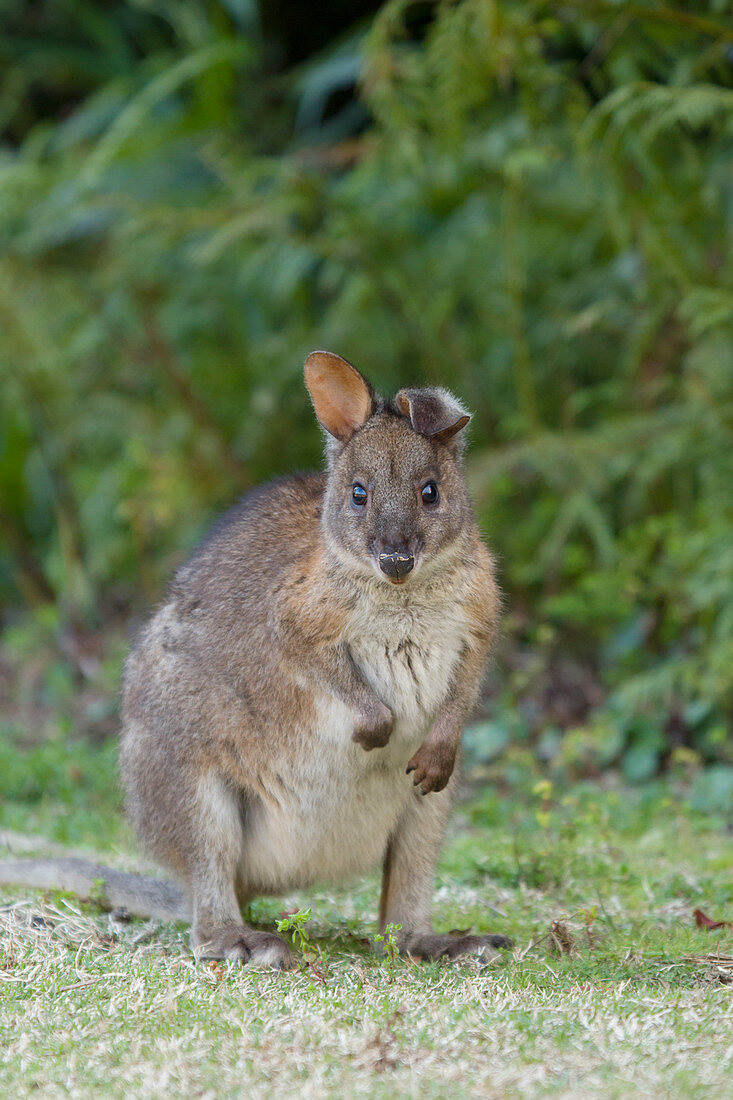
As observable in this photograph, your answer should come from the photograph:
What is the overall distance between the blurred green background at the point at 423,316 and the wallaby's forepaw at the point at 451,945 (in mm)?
1751

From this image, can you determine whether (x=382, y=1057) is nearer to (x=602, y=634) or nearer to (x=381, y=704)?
(x=381, y=704)

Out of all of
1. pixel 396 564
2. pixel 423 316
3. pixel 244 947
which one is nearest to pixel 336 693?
pixel 396 564

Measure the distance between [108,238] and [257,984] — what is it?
6.81m

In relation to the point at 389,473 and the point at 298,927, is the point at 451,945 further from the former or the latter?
the point at 389,473

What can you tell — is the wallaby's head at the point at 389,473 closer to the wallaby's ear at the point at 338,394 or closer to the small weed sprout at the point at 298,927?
the wallaby's ear at the point at 338,394

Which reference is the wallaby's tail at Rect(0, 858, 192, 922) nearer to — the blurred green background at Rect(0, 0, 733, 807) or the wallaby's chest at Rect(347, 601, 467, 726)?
the wallaby's chest at Rect(347, 601, 467, 726)

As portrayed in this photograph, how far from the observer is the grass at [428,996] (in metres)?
2.61

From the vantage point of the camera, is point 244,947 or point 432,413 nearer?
point 244,947

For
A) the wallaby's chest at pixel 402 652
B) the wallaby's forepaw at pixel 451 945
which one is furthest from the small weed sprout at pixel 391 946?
the wallaby's chest at pixel 402 652

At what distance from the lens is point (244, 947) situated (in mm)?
3678

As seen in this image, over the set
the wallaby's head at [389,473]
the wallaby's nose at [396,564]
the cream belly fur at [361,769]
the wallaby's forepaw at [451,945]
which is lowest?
the wallaby's forepaw at [451,945]

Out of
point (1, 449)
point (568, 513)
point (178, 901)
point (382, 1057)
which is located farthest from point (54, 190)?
point (382, 1057)

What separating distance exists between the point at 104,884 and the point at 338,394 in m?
1.69

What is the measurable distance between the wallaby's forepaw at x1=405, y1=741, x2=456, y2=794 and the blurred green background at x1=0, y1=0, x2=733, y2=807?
1.83m
